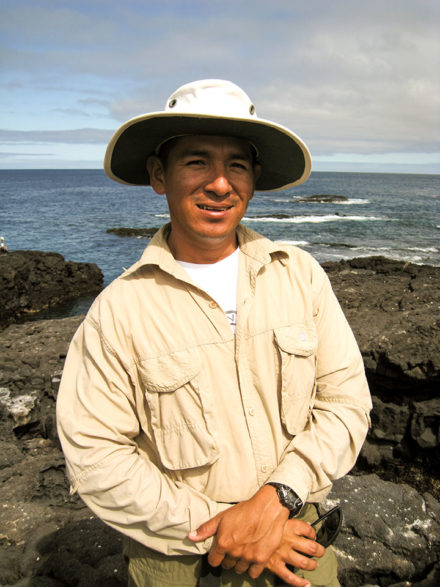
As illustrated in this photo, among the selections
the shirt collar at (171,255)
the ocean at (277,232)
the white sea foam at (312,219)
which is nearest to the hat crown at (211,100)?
the shirt collar at (171,255)

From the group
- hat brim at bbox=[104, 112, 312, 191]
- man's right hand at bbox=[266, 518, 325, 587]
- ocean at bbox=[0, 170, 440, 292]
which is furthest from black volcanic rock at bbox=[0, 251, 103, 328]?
man's right hand at bbox=[266, 518, 325, 587]

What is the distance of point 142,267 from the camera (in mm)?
1903

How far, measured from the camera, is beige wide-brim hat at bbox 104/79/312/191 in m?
1.76

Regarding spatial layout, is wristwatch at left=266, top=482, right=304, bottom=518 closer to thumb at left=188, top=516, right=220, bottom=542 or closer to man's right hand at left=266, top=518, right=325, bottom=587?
man's right hand at left=266, top=518, right=325, bottom=587

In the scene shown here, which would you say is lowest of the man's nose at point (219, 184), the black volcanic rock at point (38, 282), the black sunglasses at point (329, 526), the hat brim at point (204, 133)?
the black volcanic rock at point (38, 282)

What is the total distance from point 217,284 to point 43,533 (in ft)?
8.13

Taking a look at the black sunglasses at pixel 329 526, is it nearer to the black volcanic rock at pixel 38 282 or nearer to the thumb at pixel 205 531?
the thumb at pixel 205 531

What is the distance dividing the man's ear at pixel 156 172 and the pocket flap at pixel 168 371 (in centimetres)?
85

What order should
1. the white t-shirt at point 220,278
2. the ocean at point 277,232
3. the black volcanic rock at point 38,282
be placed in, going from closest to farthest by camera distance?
the white t-shirt at point 220,278, the black volcanic rock at point 38,282, the ocean at point 277,232

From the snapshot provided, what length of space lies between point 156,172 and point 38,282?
19228 mm

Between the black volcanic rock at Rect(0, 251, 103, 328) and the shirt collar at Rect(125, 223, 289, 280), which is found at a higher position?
the shirt collar at Rect(125, 223, 289, 280)

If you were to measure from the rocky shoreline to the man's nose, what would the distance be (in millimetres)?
2506

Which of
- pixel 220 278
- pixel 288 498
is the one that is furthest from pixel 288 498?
pixel 220 278

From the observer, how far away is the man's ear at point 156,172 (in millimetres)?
2118
